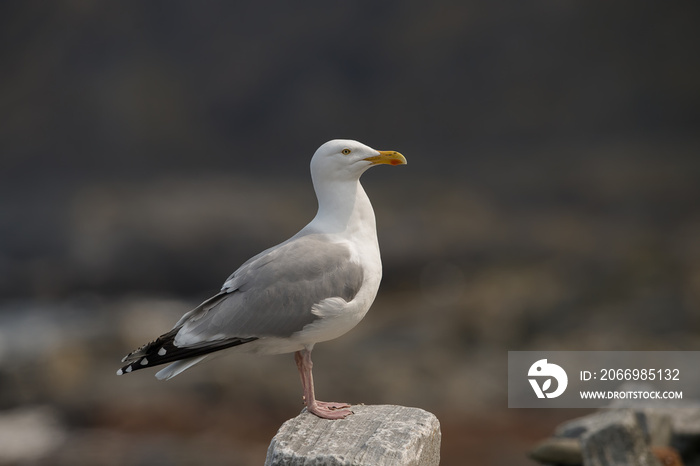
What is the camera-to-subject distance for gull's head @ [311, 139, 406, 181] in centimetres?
306

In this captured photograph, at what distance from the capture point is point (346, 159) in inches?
121

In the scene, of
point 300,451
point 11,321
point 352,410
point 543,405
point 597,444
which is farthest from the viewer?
point 11,321

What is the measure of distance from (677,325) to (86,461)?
20.1ft

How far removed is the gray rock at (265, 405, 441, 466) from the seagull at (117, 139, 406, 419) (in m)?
0.09

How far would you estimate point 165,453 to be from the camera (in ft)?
23.4

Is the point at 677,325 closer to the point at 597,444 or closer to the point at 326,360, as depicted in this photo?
the point at 326,360

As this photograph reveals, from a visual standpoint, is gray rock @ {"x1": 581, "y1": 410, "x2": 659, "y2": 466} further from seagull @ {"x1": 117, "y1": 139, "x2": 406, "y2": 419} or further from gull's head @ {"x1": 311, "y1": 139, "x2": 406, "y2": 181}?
gull's head @ {"x1": 311, "y1": 139, "x2": 406, "y2": 181}

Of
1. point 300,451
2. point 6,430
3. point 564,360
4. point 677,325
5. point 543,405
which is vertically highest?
point 677,325

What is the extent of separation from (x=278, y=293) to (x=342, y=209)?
410 mm

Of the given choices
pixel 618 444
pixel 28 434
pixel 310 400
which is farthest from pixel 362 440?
pixel 28 434

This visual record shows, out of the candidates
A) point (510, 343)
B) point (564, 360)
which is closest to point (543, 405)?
point (564, 360)

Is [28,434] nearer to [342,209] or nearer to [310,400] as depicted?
[310,400]

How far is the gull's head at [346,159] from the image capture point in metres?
3.06

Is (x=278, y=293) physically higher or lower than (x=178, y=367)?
higher
